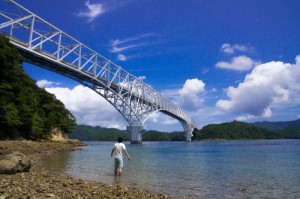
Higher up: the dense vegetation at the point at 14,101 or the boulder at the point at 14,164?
the dense vegetation at the point at 14,101

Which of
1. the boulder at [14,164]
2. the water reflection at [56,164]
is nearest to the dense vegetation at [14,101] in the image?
the water reflection at [56,164]

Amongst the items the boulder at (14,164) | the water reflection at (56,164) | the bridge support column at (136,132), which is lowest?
the water reflection at (56,164)

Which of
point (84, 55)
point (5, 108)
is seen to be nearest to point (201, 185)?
point (5, 108)

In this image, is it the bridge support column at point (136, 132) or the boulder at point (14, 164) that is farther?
the bridge support column at point (136, 132)

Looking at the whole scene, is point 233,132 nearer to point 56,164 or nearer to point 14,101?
point 14,101

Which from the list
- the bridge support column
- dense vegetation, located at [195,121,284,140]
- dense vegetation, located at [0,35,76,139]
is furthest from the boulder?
dense vegetation, located at [195,121,284,140]

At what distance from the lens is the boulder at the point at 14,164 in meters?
12.2

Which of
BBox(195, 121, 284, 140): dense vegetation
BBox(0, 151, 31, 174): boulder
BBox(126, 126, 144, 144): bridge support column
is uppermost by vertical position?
BBox(195, 121, 284, 140): dense vegetation

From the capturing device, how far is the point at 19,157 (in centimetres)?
1327

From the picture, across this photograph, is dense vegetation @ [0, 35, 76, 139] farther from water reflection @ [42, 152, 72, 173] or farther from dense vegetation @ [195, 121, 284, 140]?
dense vegetation @ [195, 121, 284, 140]

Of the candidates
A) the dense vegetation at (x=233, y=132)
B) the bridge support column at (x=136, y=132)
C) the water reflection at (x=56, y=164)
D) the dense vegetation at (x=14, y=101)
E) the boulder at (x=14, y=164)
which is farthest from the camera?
the dense vegetation at (x=233, y=132)

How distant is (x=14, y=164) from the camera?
41.4 ft

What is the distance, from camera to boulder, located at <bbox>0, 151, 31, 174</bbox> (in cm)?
1223

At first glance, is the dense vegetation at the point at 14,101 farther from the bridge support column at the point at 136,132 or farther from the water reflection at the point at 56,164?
Result: the bridge support column at the point at 136,132
